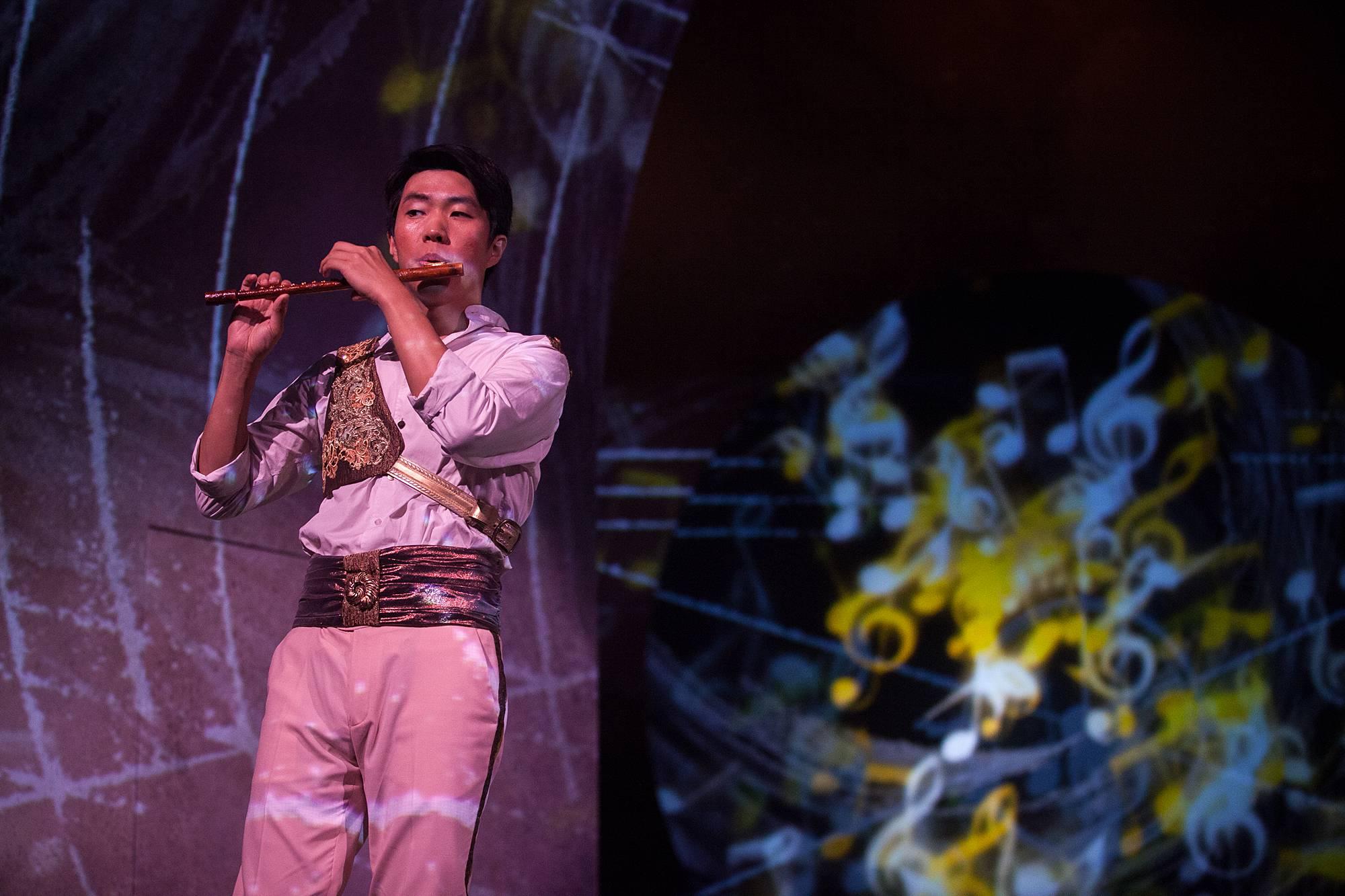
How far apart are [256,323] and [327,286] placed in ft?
0.35

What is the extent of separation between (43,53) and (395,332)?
48.2 inches

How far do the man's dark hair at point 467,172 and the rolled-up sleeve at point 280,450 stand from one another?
271mm

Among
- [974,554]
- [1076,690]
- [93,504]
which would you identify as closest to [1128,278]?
[974,554]

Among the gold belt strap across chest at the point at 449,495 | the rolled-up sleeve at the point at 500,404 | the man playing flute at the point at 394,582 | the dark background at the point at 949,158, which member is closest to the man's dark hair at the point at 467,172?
the man playing flute at the point at 394,582

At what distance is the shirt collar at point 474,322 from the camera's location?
1.59 m

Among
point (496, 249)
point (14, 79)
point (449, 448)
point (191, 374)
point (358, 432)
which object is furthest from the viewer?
point (191, 374)

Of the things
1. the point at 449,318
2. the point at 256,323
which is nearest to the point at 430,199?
the point at 449,318

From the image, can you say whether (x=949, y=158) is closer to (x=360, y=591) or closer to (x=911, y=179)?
(x=911, y=179)

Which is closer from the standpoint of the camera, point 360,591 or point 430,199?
point 360,591

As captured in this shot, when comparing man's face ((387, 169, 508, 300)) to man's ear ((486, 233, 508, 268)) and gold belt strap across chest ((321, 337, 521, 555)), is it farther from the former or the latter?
gold belt strap across chest ((321, 337, 521, 555))

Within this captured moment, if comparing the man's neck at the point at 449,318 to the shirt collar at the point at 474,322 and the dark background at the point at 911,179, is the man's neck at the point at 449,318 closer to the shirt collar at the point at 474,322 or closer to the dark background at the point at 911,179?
the shirt collar at the point at 474,322

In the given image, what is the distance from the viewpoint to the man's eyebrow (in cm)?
161

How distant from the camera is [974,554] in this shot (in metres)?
2.95

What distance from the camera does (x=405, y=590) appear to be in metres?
1.38
